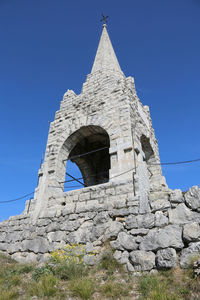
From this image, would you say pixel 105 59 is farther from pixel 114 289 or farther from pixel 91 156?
pixel 114 289

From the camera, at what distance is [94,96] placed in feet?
28.8

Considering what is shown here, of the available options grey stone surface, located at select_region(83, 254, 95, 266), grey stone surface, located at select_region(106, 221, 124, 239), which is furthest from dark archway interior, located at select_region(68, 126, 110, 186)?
grey stone surface, located at select_region(83, 254, 95, 266)

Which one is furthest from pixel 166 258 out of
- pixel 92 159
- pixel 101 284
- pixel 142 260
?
pixel 92 159

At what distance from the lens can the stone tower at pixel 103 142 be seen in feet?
19.8

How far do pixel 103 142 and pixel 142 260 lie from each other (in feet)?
23.2

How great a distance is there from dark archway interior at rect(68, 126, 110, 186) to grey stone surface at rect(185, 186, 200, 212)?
5778 mm

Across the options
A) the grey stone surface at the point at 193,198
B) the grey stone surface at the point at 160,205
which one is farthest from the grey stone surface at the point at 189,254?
the grey stone surface at the point at 160,205

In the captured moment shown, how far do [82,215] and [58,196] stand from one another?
60.5 inches

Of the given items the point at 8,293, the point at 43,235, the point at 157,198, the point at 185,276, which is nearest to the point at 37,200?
the point at 43,235

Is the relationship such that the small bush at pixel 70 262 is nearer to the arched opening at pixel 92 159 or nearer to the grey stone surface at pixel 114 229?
the grey stone surface at pixel 114 229

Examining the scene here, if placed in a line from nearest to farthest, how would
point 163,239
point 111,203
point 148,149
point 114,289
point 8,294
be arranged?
point 114,289 < point 8,294 < point 163,239 < point 111,203 < point 148,149

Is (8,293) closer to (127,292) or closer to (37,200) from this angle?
(127,292)

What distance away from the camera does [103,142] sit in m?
10.6

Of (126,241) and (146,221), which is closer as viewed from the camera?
(126,241)
